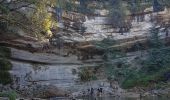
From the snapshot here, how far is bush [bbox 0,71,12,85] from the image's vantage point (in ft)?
104

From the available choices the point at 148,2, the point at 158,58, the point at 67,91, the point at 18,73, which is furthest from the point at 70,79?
the point at 148,2

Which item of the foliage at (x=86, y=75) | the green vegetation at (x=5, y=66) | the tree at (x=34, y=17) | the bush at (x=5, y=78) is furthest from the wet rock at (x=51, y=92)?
the tree at (x=34, y=17)

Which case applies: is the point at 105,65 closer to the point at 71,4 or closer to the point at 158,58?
the point at 158,58

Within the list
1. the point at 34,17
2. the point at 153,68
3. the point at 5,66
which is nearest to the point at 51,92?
the point at 5,66

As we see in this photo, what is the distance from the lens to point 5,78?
32.2m

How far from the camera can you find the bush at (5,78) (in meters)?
31.8

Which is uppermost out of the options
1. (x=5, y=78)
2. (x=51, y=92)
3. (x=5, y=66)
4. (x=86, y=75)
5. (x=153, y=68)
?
(x=5, y=66)

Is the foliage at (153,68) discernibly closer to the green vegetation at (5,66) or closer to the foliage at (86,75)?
the foliage at (86,75)

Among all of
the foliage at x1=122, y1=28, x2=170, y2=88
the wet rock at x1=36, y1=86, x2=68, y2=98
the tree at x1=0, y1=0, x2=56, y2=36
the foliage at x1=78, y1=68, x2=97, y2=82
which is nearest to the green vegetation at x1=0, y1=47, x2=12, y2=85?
the wet rock at x1=36, y1=86, x2=68, y2=98

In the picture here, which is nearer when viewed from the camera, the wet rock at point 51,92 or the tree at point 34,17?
the tree at point 34,17

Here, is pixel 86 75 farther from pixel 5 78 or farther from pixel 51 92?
pixel 5 78

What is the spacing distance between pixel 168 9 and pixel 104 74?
1237 centimetres

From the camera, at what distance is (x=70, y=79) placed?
36.9m

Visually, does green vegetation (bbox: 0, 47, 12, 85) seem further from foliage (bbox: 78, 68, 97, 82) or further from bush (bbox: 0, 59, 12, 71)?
foliage (bbox: 78, 68, 97, 82)
